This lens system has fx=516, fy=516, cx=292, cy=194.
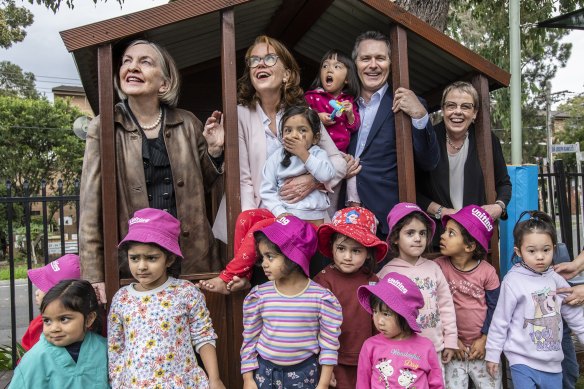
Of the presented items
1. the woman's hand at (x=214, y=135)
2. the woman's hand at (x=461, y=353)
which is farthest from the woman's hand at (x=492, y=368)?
the woman's hand at (x=214, y=135)

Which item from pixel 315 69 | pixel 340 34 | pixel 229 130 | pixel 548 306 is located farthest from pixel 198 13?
pixel 548 306

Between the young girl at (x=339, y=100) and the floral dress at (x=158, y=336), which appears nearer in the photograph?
the floral dress at (x=158, y=336)

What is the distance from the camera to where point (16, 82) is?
30.3 meters

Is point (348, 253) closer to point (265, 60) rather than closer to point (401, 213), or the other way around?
point (401, 213)

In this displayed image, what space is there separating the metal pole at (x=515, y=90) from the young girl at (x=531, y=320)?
3.13 m

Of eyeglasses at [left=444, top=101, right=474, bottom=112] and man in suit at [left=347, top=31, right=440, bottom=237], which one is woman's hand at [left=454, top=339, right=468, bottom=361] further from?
eyeglasses at [left=444, top=101, right=474, bottom=112]

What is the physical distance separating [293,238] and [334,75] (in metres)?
1.38

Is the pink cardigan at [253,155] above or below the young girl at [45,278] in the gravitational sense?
above

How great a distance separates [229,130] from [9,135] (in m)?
21.8

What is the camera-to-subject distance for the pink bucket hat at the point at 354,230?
9.44 feet

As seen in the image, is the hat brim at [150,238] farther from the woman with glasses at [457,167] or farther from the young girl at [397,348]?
the woman with glasses at [457,167]

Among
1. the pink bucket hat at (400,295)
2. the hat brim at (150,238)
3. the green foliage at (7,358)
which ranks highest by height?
the hat brim at (150,238)

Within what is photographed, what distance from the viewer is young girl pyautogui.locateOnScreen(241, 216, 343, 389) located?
2727 millimetres

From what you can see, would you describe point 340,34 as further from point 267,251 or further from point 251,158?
point 267,251
